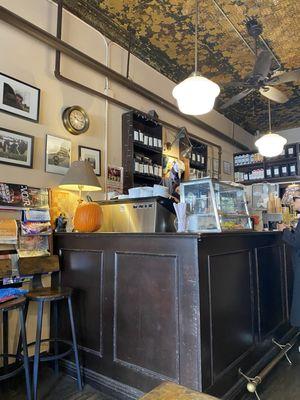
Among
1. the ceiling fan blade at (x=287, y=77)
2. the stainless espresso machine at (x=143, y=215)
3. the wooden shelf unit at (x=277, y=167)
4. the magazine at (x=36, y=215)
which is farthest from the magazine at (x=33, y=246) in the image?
the wooden shelf unit at (x=277, y=167)

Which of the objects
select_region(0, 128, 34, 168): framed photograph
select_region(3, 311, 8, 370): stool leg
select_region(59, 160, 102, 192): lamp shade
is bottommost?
select_region(3, 311, 8, 370): stool leg

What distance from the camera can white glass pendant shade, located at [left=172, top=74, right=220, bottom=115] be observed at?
2615 mm

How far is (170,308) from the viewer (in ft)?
6.35

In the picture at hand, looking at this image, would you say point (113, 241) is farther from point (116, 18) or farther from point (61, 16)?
point (116, 18)

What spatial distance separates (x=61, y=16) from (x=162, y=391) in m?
3.50

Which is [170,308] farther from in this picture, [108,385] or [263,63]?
[263,63]

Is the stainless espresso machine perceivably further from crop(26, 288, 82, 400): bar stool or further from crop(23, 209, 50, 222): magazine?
crop(26, 288, 82, 400): bar stool

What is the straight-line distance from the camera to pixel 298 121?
6793mm

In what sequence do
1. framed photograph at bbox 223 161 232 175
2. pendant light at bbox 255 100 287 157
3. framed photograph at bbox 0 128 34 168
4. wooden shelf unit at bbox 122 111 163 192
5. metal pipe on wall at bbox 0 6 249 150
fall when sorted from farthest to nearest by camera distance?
1. framed photograph at bbox 223 161 232 175
2. pendant light at bbox 255 100 287 157
3. wooden shelf unit at bbox 122 111 163 192
4. metal pipe on wall at bbox 0 6 249 150
5. framed photograph at bbox 0 128 34 168

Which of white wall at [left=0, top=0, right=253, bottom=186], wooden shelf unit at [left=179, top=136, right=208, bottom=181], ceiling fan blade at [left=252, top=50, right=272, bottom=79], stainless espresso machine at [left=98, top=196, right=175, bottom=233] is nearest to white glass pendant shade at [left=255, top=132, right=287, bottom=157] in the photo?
ceiling fan blade at [left=252, top=50, right=272, bottom=79]

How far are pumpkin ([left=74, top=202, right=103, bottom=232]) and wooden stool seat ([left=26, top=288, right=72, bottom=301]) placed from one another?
0.52 meters

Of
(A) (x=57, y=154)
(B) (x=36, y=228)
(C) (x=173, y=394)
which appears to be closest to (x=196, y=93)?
(A) (x=57, y=154)

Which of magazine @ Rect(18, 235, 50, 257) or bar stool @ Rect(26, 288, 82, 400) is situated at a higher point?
magazine @ Rect(18, 235, 50, 257)

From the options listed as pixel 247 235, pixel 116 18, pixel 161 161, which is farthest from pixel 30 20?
pixel 247 235
